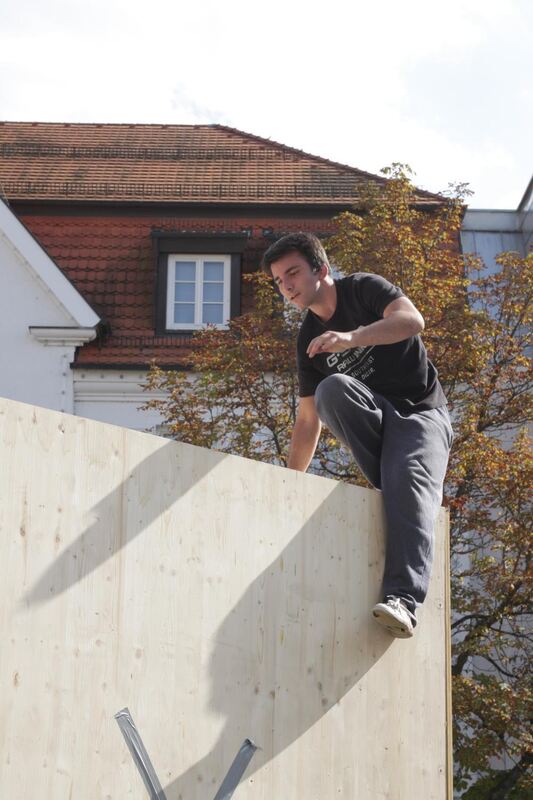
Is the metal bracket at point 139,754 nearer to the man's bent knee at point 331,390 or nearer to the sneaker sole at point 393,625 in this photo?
the sneaker sole at point 393,625

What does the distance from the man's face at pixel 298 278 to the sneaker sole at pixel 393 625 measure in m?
1.27

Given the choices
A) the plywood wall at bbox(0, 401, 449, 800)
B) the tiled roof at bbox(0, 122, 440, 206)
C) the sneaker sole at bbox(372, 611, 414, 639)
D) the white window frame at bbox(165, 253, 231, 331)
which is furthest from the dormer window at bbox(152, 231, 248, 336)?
the sneaker sole at bbox(372, 611, 414, 639)

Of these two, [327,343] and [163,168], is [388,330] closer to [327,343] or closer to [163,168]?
[327,343]

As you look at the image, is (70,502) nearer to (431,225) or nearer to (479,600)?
(479,600)

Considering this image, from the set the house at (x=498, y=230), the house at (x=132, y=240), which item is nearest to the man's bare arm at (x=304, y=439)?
the house at (x=132, y=240)

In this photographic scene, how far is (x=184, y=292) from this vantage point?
17547 millimetres

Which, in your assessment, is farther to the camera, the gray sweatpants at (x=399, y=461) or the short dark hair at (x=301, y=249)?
the short dark hair at (x=301, y=249)

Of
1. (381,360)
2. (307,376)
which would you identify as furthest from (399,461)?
(307,376)

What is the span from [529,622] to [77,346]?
745 centimetres

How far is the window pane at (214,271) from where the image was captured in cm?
1755

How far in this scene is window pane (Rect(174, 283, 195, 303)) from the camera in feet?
57.3

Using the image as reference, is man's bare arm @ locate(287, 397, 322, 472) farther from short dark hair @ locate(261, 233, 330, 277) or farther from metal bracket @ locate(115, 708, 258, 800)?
metal bracket @ locate(115, 708, 258, 800)

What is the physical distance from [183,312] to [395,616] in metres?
13.4

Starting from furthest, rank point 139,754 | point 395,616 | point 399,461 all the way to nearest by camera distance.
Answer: point 399,461, point 395,616, point 139,754
